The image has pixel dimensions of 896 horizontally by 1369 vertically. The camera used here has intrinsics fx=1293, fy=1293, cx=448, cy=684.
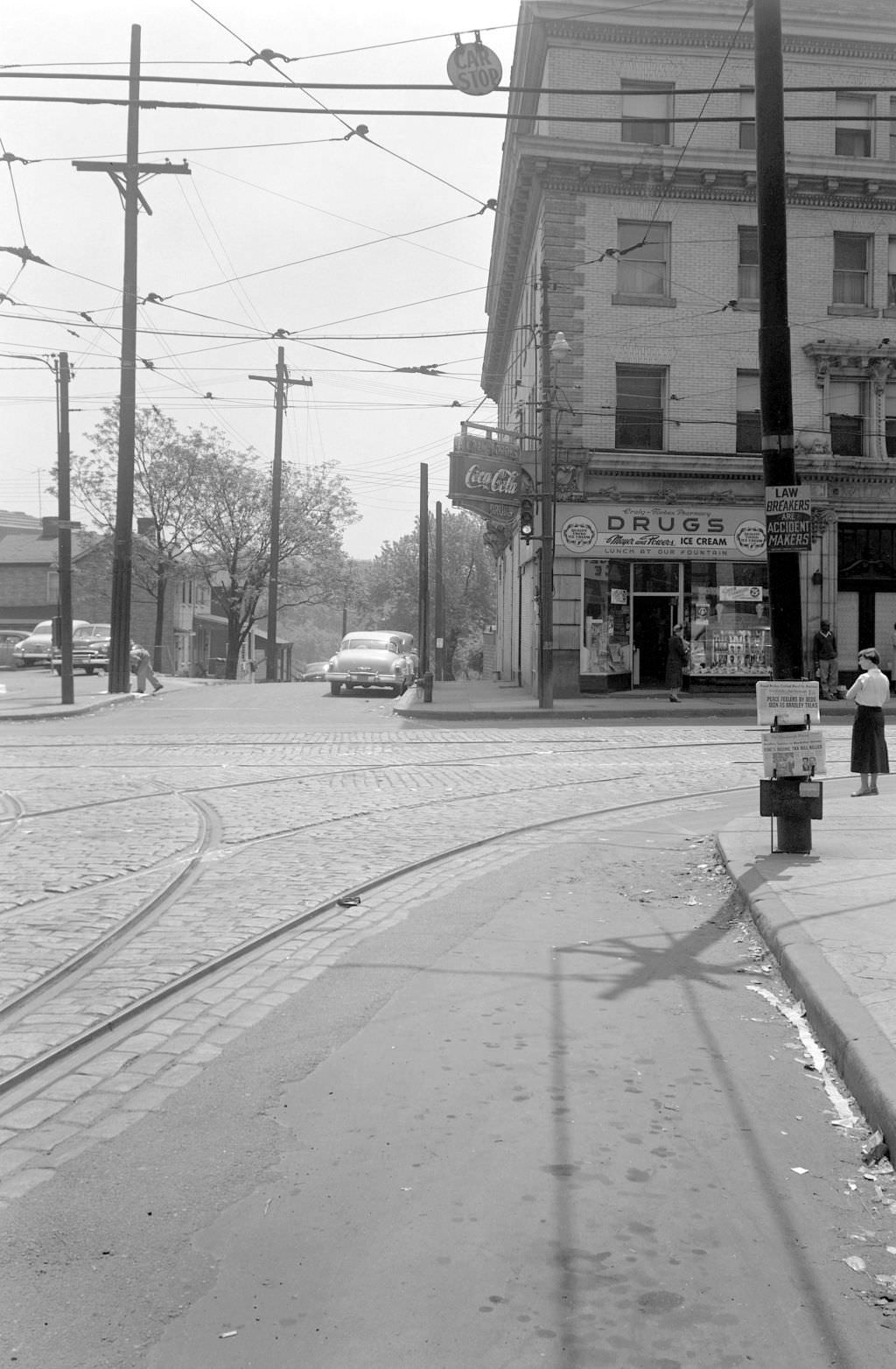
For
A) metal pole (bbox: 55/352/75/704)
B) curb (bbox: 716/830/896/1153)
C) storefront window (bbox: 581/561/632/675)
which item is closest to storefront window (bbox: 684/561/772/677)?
storefront window (bbox: 581/561/632/675)

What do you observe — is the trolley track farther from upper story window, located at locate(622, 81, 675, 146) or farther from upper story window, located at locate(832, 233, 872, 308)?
A: upper story window, located at locate(832, 233, 872, 308)

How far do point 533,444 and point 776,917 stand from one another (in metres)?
24.4

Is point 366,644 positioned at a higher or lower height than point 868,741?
higher

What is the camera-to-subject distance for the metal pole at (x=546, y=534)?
25547mm

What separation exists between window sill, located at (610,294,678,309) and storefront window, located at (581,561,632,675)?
5.87 m

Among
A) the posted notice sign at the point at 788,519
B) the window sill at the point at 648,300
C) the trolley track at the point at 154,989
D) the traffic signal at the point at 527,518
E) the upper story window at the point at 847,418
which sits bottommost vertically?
the trolley track at the point at 154,989

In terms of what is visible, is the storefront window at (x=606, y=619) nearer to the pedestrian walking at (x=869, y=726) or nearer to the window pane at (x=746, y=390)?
the window pane at (x=746, y=390)

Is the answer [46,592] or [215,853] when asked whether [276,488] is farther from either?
[215,853]

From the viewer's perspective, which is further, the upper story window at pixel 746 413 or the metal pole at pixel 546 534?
the upper story window at pixel 746 413

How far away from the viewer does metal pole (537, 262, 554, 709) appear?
25547mm

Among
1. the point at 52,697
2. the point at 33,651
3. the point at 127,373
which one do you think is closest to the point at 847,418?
Answer: the point at 127,373

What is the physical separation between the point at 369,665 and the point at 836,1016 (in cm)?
2843

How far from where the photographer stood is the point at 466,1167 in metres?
4.14

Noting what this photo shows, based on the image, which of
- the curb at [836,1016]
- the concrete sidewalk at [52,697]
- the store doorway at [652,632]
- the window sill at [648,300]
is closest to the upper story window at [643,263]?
the window sill at [648,300]
